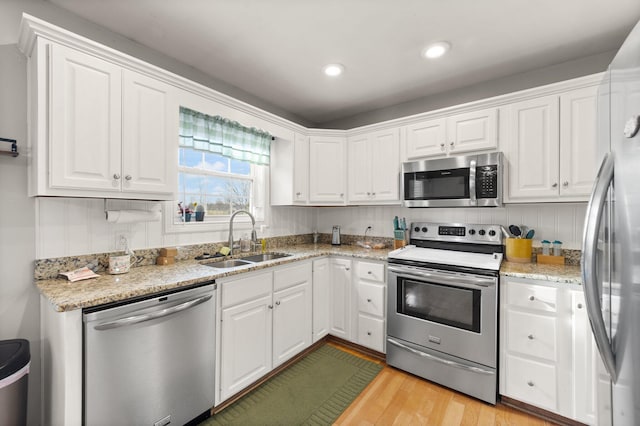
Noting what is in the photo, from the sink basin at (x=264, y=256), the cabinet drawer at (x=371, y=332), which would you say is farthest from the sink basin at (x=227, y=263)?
the cabinet drawer at (x=371, y=332)

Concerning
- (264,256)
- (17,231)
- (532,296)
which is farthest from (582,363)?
(17,231)

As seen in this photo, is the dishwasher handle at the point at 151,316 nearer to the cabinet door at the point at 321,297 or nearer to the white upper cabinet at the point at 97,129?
the white upper cabinet at the point at 97,129

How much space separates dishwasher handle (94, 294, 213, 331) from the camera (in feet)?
Answer: 4.42

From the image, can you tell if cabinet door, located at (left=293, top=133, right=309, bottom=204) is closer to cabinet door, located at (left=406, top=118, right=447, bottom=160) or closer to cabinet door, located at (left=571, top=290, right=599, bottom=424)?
cabinet door, located at (left=406, top=118, right=447, bottom=160)

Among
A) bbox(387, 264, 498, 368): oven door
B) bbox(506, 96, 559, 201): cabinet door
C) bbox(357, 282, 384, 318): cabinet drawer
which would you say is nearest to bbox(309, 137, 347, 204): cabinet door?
bbox(357, 282, 384, 318): cabinet drawer

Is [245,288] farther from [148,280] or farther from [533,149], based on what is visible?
[533,149]

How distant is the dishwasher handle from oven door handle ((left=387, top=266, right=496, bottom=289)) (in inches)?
59.9

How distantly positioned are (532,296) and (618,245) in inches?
52.7

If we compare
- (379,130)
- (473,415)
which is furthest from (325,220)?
(473,415)

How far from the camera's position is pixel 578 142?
6.70 ft

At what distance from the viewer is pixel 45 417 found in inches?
62.6

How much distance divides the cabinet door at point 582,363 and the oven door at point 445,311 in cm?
43

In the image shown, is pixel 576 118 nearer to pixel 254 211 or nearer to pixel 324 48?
pixel 324 48

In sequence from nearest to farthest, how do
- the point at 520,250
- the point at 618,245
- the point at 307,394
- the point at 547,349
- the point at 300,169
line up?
the point at 618,245
the point at 547,349
the point at 307,394
the point at 520,250
the point at 300,169
